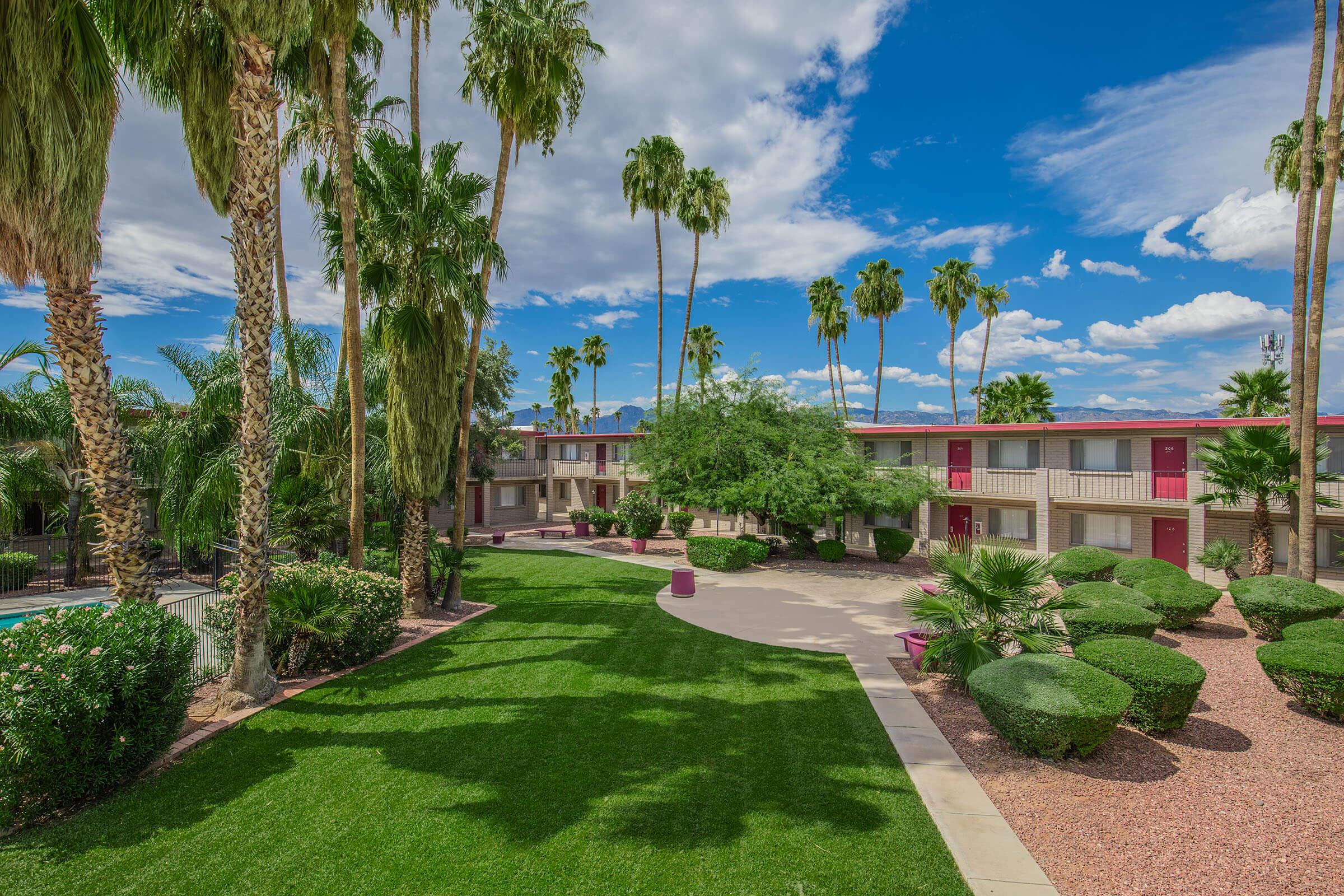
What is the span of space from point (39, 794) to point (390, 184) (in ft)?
37.0

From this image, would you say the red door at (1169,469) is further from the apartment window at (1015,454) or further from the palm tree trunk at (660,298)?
the palm tree trunk at (660,298)

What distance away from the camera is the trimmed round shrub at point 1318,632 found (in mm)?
8789

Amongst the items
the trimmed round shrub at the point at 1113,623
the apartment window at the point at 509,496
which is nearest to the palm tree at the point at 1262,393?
the trimmed round shrub at the point at 1113,623

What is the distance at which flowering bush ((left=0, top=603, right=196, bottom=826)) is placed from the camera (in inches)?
213

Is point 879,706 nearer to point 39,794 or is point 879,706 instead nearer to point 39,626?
point 39,794

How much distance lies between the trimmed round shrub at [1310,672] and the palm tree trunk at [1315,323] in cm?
652

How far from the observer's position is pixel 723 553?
20703mm

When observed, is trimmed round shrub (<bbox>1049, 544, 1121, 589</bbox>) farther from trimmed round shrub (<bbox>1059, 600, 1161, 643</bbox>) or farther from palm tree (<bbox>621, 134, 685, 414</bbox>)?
palm tree (<bbox>621, 134, 685, 414</bbox>)

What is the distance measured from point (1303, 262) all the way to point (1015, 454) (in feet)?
36.3

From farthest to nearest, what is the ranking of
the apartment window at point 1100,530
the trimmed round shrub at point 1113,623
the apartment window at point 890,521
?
the apartment window at point 890,521
the apartment window at point 1100,530
the trimmed round shrub at point 1113,623

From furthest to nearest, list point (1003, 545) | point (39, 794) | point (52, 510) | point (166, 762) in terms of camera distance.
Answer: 1. point (52, 510)
2. point (1003, 545)
3. point (166, 762)
4. point (39, 794)

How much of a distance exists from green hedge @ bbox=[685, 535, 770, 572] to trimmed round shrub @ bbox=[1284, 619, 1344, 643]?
45.2 ft

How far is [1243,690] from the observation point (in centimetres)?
906

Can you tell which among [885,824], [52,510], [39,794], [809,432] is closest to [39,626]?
[39,794]
